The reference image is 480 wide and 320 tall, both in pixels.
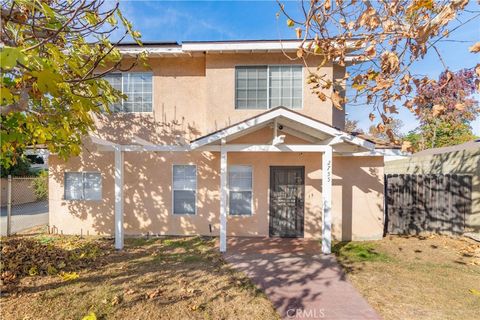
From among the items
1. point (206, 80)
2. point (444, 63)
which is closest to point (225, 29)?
point (206, 80)

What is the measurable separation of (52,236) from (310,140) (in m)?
9.48

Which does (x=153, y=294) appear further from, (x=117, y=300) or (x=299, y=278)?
(x=299, y=278)

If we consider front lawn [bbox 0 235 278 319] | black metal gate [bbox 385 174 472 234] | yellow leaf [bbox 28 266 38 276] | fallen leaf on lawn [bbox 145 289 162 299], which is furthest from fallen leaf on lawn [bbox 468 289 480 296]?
yellow leaf [bbox 28 266 38 276]

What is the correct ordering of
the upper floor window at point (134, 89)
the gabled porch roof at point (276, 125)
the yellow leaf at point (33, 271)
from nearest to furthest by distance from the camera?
1. the yellow leaf at point (33, 271)
2. the gabled porch roof at point (276, 125)
3. the upper floor window at point (134, 89)

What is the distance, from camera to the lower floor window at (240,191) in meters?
9.30

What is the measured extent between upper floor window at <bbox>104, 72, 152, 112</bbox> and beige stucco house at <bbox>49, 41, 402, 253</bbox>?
4 centimetres

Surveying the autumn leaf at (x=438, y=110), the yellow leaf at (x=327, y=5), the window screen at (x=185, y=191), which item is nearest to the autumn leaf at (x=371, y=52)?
the yellow leaf at (x=327, y=5)

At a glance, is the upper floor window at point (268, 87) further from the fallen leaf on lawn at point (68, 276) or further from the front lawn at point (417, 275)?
the fallen leaf on lawn at point (68, 276)

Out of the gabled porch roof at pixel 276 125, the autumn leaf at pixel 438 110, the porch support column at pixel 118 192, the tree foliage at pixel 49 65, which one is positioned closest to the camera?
the tree foliage at pixel 49 65

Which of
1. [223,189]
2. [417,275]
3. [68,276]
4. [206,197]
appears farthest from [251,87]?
[68,276]

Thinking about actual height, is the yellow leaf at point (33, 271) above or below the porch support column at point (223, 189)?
below

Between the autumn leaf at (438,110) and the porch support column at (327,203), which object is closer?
the autumn leaf at (438,110)

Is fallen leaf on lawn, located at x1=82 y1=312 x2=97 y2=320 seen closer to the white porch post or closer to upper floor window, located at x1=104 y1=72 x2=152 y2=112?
the white porch post

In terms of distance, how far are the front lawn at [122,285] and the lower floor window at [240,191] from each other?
188 centimetres
